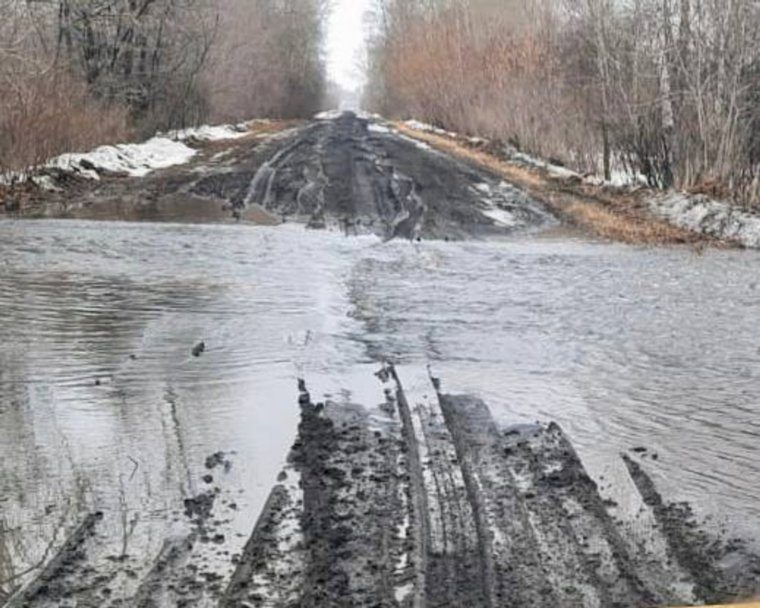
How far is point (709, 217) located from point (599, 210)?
94.6 inches

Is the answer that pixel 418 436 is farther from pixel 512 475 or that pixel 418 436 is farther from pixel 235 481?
pixel 235 481

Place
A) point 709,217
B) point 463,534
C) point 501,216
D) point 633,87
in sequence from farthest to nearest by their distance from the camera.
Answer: point 633,87
point 501,216
point 709,217
point 463,534

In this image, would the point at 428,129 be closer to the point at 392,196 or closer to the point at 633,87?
the point at 633,87

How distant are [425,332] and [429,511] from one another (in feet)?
12.8

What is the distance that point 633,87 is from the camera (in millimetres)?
20984

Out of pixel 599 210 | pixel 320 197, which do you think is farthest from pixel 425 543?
pixel 599 210

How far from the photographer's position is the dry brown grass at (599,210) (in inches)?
Result: 610

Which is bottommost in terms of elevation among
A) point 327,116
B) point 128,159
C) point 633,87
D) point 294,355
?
point 294,355

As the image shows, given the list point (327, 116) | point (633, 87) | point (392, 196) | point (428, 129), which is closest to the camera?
point (392, 196)

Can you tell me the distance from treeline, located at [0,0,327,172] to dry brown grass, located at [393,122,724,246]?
9499 millimetres

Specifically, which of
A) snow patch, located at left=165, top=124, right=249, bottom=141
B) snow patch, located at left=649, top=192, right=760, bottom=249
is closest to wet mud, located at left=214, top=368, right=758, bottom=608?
snow patch, located at left=649, top=192, right=760, bottom=249

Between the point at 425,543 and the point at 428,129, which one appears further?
the point at 428,129

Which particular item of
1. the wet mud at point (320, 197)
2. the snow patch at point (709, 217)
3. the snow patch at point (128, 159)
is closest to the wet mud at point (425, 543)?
the wet mud at point (320, 197)

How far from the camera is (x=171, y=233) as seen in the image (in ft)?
46.5
